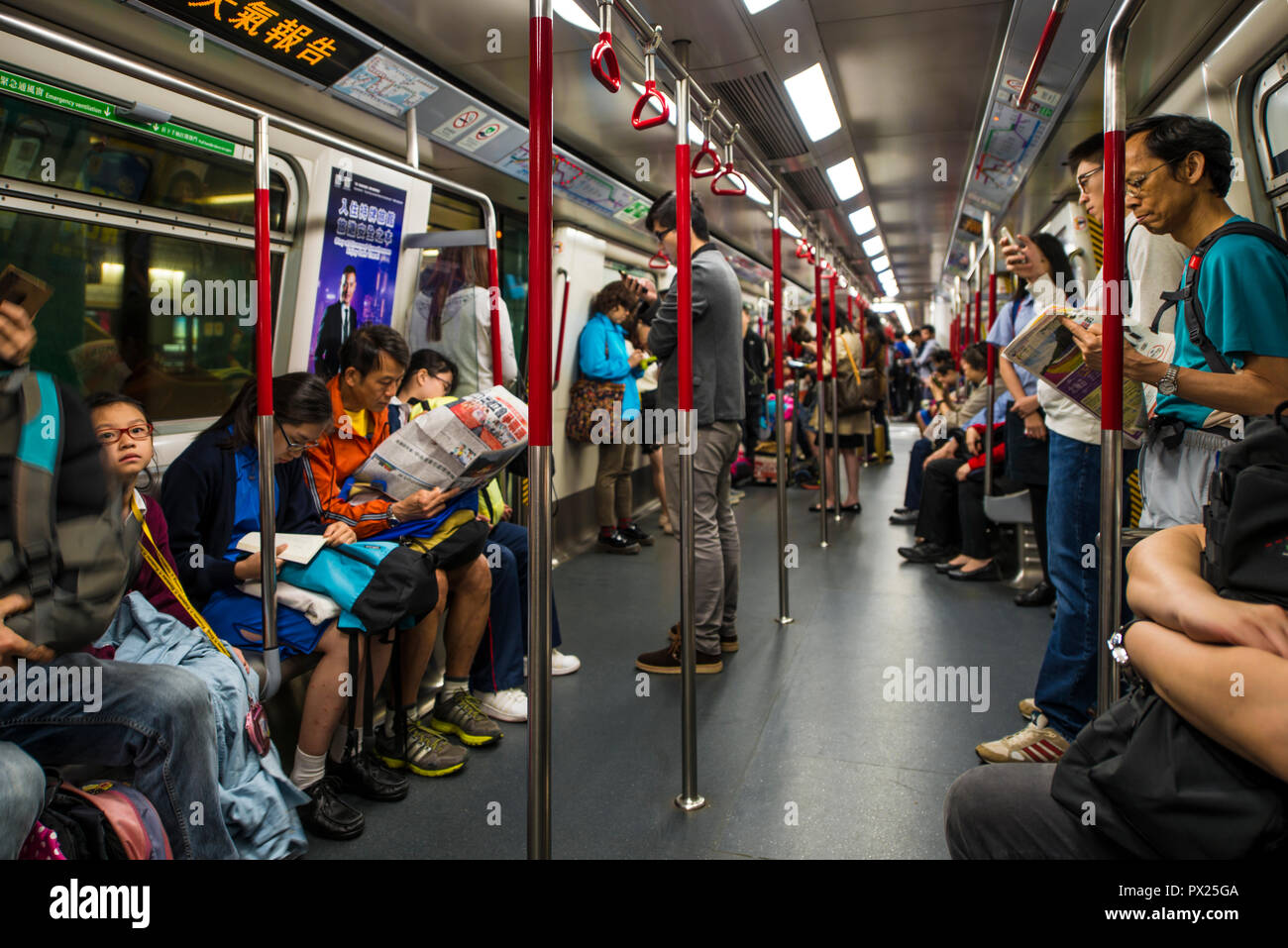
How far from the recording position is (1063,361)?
2307 millimetres

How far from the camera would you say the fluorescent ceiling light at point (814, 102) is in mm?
4625

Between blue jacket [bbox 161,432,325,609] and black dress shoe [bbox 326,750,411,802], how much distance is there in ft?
2.16

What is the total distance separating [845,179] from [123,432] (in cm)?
631

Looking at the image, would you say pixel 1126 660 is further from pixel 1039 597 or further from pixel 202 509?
pixel 1039 597

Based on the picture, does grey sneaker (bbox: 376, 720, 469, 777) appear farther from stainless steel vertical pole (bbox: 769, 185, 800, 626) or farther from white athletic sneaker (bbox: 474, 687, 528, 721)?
stainless steel vertical pole (bbox: 769, 185, 800, 626)

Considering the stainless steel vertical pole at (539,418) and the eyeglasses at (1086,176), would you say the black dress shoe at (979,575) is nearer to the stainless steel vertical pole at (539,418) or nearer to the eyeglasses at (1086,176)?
the eyeglasses at (1086,176)

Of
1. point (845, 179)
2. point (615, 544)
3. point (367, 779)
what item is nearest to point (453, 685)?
point (367, 779)

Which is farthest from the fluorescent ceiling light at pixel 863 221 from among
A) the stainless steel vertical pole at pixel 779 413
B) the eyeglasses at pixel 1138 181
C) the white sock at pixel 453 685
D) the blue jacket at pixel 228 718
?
the blue jacket at pixel 228 718

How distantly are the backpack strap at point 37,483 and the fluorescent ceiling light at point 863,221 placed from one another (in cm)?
810

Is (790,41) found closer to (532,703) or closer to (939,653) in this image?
(939,653)

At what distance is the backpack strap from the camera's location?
151 centimetres

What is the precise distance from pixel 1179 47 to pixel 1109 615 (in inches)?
121

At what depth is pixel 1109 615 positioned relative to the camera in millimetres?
1712
